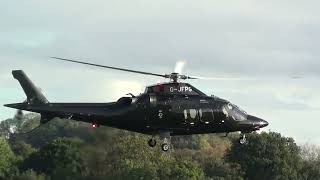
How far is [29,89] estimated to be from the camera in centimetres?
A: 8288

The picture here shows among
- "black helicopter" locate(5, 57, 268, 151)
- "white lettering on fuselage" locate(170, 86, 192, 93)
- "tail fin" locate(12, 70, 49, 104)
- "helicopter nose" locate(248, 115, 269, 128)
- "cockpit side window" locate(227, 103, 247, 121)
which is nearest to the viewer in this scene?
"black helicopter" locate(5, 57, 268, 151)

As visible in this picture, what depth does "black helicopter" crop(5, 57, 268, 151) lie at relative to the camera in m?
81.2

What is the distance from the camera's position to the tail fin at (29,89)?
81.9 m

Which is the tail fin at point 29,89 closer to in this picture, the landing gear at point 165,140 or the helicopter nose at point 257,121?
the landing gear at point 165,140

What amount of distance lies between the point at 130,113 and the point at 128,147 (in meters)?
111

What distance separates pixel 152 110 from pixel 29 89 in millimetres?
10852

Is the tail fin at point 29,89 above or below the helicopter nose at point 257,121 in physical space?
above

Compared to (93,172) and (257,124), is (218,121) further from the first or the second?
(93,172)

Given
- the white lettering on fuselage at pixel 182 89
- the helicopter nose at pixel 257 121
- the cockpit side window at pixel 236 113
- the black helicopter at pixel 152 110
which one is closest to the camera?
the black helicopter at pixel 152 110

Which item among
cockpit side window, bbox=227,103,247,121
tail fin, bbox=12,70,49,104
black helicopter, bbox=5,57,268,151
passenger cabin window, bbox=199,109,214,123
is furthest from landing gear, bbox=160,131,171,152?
tail fin, bbox=12,70,49,104

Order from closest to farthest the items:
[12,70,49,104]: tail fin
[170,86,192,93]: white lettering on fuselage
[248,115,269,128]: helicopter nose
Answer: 1. [12,70,49,104]: tail fin
2. [170,86,192,93]: white lettering on fuselage
3. [248,115,269,128]: helicopter nose

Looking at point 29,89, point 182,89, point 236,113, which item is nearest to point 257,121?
point 236,113

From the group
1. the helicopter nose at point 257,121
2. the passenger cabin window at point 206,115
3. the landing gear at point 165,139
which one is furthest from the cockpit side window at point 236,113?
the landing gear at point 165,139

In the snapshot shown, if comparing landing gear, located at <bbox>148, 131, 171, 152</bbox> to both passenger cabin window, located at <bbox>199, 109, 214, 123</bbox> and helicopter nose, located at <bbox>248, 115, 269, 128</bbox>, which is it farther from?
helicopter nose, located at <bbox>248, 115, 269, 128</bbox>
